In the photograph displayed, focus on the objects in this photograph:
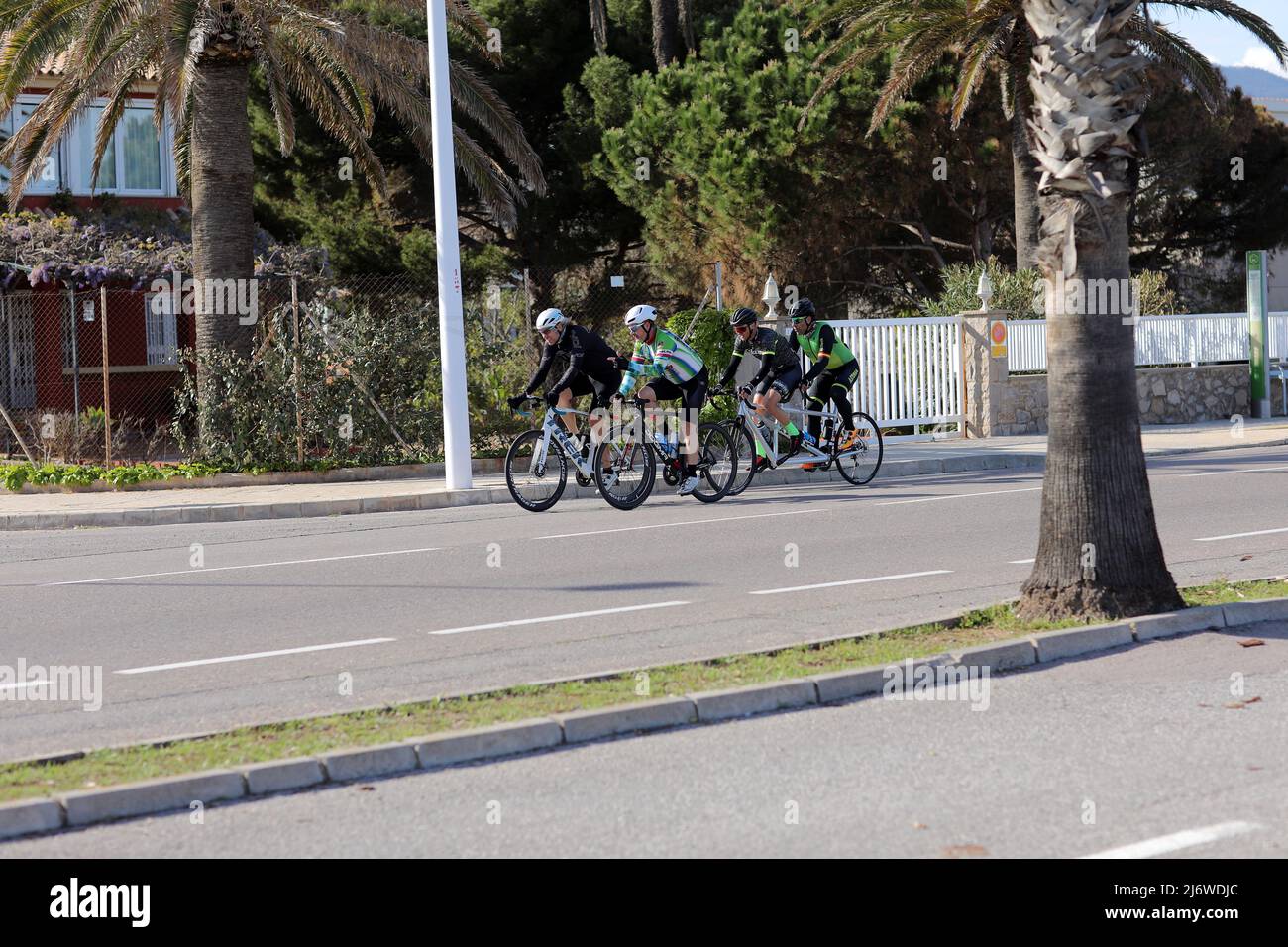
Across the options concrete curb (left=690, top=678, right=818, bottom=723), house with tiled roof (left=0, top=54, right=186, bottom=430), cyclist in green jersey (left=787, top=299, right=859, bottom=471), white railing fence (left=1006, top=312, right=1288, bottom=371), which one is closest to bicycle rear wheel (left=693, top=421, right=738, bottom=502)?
cyclist in green jersey (left=787, top=299, right=859, bottom=471)

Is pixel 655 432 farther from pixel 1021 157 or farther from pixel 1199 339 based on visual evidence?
pixel 1199 339

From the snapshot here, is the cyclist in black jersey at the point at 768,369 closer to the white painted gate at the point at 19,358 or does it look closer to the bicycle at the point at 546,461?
the bicycle at the point at 546,461

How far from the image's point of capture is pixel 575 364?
14539 mm

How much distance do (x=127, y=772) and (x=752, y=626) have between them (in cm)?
398

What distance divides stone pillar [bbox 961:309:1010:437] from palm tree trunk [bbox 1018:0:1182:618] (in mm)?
15037

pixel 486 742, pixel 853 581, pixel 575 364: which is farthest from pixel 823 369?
Answer: pixel 486 742

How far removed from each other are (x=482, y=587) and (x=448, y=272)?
7.24m

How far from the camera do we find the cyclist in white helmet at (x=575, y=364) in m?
14.5

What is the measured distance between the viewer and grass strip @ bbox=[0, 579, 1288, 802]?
5.99 meters

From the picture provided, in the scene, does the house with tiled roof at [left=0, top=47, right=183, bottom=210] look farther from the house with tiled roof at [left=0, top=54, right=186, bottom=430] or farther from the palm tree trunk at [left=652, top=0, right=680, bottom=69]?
the palm tree trunk at [left=652, top=0, right=680, bottom=69]

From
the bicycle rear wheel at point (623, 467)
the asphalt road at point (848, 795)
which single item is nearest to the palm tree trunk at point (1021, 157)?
the bicycle rear wheel at point (623, 467)

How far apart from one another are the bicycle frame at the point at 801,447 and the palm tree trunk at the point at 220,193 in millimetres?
7255

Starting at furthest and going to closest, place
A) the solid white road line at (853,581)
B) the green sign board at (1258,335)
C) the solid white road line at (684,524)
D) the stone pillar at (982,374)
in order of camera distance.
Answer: the green sign board at (1258,335) < the stone pillar at (982,374) < the solid white road line at (684,524) < the solid white road line at (853,581)

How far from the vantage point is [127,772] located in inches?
234
